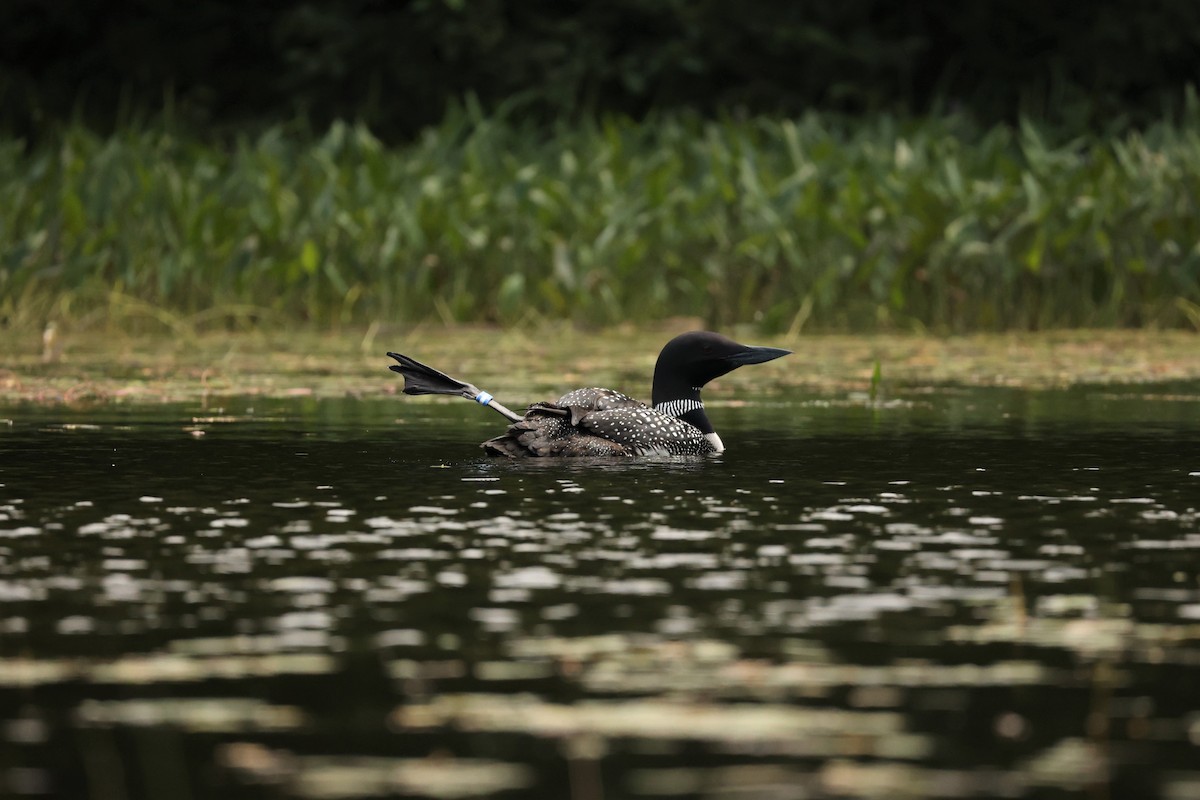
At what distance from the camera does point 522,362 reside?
1364 cm

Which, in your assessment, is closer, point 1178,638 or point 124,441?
point 1178,638

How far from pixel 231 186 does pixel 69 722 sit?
45.2ft

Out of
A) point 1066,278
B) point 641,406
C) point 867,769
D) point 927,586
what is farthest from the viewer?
point 1066,278

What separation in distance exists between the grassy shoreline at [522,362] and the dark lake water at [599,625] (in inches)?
119

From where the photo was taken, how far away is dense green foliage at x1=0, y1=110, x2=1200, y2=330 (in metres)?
16.2

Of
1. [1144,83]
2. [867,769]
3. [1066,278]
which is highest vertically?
[1144,83]

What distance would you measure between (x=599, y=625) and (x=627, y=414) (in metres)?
3.91

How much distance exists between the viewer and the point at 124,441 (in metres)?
9.48

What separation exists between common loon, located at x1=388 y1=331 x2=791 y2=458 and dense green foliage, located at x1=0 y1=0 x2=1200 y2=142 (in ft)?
44.1

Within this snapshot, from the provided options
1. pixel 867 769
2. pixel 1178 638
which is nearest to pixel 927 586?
pixel 1178 638

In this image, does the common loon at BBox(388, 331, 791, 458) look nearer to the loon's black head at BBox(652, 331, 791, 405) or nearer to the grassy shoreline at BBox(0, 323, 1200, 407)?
the loon's black head at BBox(652, 331, 791, 405)

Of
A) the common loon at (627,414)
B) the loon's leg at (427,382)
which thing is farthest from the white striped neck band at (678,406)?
the loon's leg at (427,382)

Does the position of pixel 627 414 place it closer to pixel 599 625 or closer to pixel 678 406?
pixel 678 406

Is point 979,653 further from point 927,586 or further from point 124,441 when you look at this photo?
point 124,441
